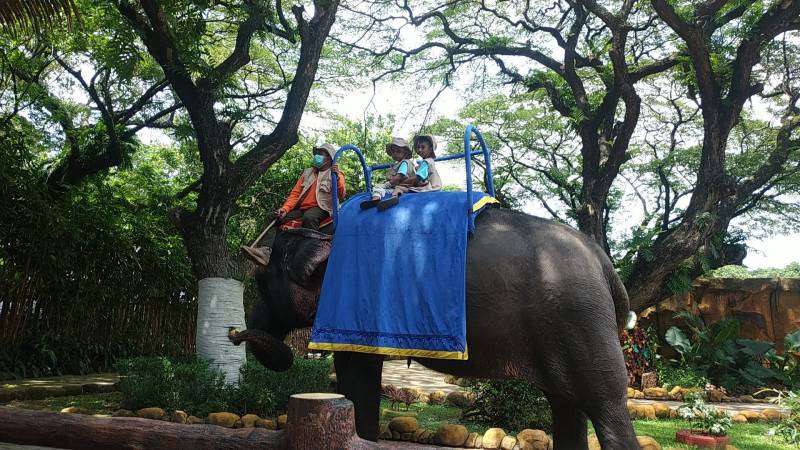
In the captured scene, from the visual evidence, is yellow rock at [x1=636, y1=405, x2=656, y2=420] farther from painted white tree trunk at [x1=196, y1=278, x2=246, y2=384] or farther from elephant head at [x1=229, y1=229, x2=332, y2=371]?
elephant head at [x1=229, y1=229, x2=332, y2=371]

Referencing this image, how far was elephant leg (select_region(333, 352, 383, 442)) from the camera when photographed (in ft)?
13.6

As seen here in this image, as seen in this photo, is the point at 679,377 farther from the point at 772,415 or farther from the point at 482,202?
the point at 482,202

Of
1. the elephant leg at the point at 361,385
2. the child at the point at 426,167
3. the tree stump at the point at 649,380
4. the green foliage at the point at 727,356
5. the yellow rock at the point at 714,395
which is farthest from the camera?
the tree stump at the point at 649,380

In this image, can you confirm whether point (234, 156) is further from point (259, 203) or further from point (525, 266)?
point (525, 266)

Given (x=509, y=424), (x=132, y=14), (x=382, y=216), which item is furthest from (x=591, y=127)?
(x=382, y=216)

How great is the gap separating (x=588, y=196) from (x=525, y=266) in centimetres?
926

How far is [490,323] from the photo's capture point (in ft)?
12.2

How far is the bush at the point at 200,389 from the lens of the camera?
694 centimetres

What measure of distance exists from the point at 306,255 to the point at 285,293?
0.34m

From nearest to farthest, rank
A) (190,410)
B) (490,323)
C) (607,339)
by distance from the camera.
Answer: (607,339) < (490,323) < (190,410)

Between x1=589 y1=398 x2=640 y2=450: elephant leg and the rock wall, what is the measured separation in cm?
1159

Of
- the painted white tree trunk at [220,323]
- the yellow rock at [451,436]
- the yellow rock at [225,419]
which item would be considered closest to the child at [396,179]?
the yellow rock at [451,436]

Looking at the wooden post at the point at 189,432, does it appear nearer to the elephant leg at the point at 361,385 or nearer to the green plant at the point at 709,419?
the elephant leg at the point at 361,385

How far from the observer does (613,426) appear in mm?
3383
